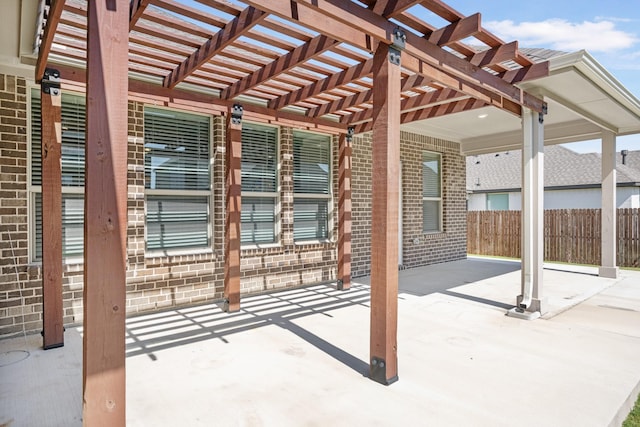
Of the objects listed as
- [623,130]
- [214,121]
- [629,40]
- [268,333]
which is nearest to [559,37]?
[629,40]

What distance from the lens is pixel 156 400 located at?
9.43 feet

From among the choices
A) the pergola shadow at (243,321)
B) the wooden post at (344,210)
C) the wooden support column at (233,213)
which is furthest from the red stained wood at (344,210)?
the wooden support column at (233,213)

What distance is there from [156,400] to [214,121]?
4.06 m

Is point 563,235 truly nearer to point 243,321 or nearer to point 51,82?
point 243,321

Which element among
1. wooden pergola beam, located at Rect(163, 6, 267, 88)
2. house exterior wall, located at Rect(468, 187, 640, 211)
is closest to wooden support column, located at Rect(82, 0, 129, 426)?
wooden pergola beam, located at Rect(163, 6, 267, 88)

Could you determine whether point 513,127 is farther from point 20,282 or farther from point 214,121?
point 20,282

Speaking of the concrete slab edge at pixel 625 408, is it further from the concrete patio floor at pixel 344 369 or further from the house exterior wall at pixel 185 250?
the house exterior wall at pixel 185 250

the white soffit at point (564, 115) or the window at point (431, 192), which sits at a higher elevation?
the white soffit at point (564, 115)

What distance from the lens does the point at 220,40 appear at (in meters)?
3.47

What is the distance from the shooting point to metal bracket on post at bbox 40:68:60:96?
3.76m

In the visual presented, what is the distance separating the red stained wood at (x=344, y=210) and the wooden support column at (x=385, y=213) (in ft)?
11.2

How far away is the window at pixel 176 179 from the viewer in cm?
527

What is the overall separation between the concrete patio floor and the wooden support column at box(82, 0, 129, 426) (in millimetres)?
889

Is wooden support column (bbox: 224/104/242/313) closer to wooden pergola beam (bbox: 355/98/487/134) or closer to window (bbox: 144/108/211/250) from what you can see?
window (bbox: 144/108/211/250)
